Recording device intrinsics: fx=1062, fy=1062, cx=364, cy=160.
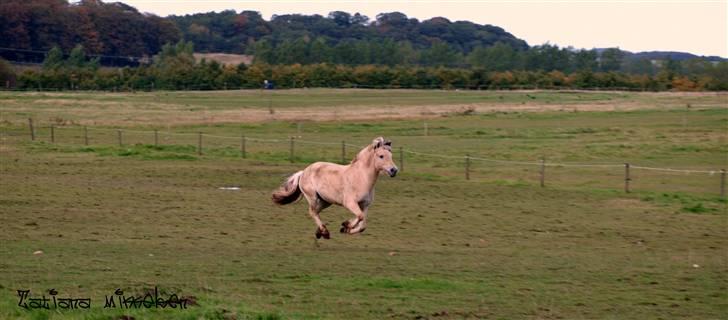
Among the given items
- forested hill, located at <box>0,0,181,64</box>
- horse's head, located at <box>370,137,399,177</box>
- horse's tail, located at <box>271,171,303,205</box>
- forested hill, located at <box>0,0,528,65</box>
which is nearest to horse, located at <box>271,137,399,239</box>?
horse's head, located at <box>370,137,399,177</box>

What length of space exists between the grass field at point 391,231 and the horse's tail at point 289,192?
929mm

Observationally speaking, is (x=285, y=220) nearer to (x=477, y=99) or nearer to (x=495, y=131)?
(x=495, y=131)

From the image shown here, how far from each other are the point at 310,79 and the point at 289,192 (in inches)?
3459

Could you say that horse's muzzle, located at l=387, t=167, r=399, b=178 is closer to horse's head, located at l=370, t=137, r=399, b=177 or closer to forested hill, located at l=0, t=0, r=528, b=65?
horse's head, located at l=370, t=137, r=399, b=177

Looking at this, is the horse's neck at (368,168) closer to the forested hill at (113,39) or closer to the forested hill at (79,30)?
the forested hill at (113,39)

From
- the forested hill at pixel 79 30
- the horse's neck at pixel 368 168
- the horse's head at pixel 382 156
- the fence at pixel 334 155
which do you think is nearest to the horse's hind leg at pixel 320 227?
the horse's neck at pixel 368 168

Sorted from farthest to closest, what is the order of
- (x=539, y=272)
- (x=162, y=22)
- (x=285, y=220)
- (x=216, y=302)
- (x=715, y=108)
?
(x=162, y=22), (x=715, y=108), (x=285, y=220), (x=539, y=272), (x=216, y=302)

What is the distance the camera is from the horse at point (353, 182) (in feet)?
49.4

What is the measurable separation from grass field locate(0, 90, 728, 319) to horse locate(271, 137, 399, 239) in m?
0.88

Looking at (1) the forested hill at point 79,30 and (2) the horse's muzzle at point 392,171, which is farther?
(1) the forested hill at point 79,30

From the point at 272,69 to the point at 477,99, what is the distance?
2496cm

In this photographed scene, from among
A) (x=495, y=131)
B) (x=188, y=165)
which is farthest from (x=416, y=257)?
(x=495, y=131)

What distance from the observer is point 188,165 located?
36906mm

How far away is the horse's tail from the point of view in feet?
54.4
